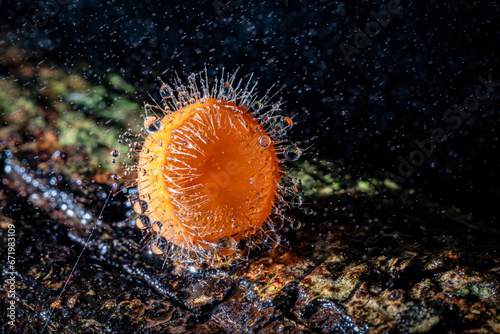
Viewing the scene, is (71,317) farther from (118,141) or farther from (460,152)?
(460,152)

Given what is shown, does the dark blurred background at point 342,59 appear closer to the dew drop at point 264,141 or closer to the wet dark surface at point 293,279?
the wet dark surface at point 293,279

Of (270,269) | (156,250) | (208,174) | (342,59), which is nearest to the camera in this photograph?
(208,174)

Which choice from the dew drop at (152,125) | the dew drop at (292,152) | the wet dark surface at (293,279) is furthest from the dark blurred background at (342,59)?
the dew drop at (152,125)

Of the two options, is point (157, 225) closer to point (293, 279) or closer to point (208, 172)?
point (208, 172)

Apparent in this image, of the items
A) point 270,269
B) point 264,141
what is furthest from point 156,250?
point 264,141

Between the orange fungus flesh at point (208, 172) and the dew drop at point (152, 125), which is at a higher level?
the dew drop at point (152, 125)

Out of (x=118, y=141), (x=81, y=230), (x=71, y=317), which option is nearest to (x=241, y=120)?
(x=71, y=317)

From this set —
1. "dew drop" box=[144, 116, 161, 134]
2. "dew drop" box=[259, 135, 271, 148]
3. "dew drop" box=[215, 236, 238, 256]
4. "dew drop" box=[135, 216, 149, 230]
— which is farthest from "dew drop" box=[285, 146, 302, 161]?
"dew drop" box=[135, 216, 149, 230]
